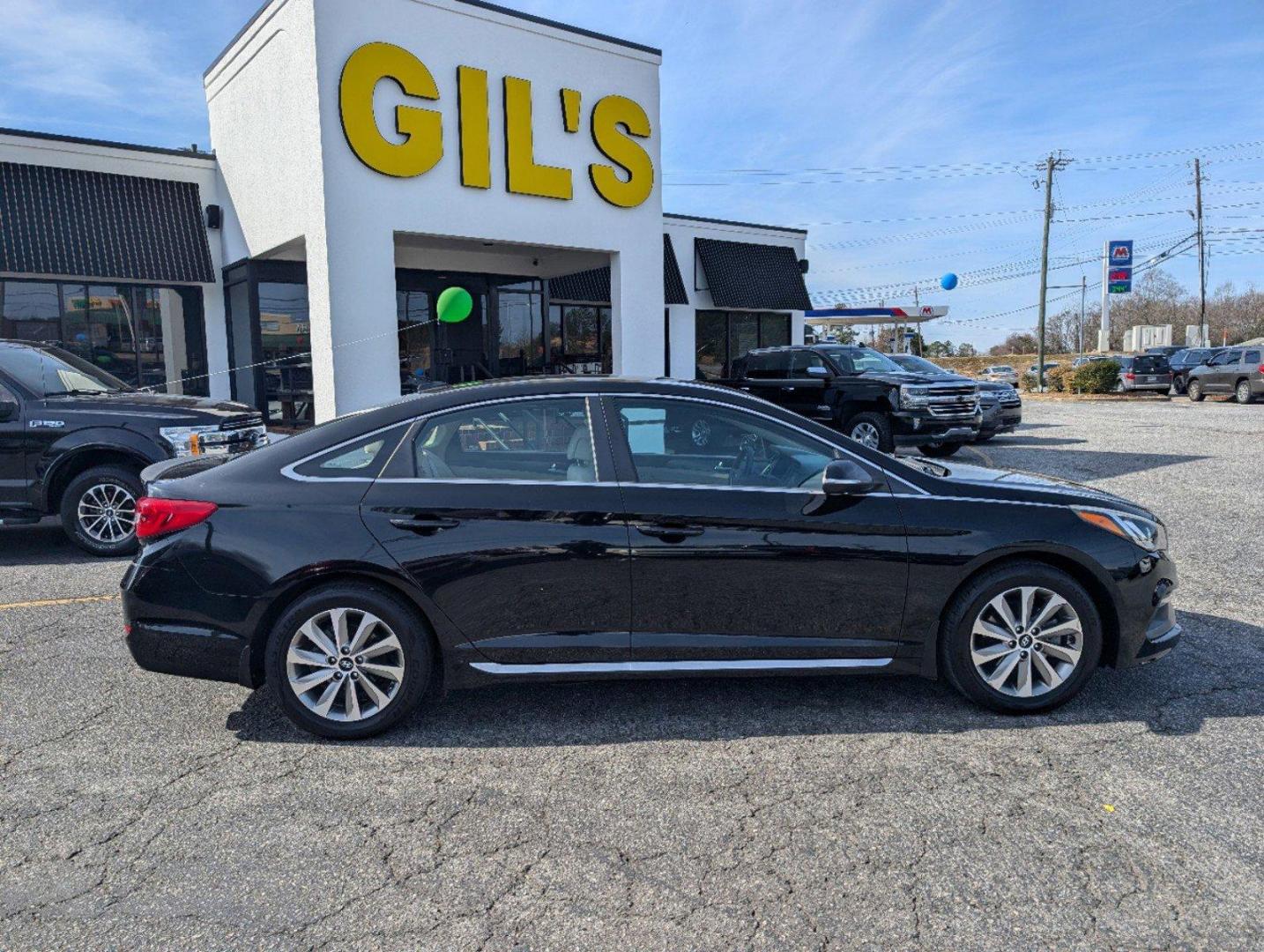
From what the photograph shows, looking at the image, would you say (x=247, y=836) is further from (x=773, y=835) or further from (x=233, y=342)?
(x=233, y=342)

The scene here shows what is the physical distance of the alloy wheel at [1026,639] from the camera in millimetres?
3957

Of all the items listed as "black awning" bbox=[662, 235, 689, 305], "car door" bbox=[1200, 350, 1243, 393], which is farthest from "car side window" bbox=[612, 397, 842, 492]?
"car door" bbox=[1200, 350, 1243, 393]

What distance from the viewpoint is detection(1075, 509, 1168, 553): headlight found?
404cm

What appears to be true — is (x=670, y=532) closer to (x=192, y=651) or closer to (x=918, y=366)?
(x=192, y=651)

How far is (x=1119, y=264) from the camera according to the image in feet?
160

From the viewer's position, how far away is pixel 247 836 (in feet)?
10.1

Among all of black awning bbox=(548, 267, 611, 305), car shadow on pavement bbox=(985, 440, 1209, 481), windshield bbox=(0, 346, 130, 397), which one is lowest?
car shadow on pavement bbox=(985, 440, 1209, 481)

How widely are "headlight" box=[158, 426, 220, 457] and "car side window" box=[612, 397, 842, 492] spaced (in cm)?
512

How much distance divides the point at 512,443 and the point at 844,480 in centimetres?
151

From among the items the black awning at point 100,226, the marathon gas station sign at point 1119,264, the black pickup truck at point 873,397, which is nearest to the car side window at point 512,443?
the black pickup truck at point 873,397

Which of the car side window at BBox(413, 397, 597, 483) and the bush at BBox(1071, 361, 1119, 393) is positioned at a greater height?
the bush at BBox(1071, 361, 1119, 393)

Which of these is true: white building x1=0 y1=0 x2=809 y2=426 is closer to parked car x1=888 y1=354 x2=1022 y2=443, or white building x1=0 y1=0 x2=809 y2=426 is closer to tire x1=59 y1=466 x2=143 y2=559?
parked car x1=888 y1=354 x2=1022 y2=443

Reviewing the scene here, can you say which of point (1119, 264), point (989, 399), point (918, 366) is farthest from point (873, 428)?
point (1119, 264)

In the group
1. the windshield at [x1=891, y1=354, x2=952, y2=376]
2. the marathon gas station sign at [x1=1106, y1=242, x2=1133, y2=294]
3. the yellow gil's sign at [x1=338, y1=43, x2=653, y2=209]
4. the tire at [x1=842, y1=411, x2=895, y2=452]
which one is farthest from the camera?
the marathon gas station sign at [x1=1106, y1=242, x2=1133, y2=294]
